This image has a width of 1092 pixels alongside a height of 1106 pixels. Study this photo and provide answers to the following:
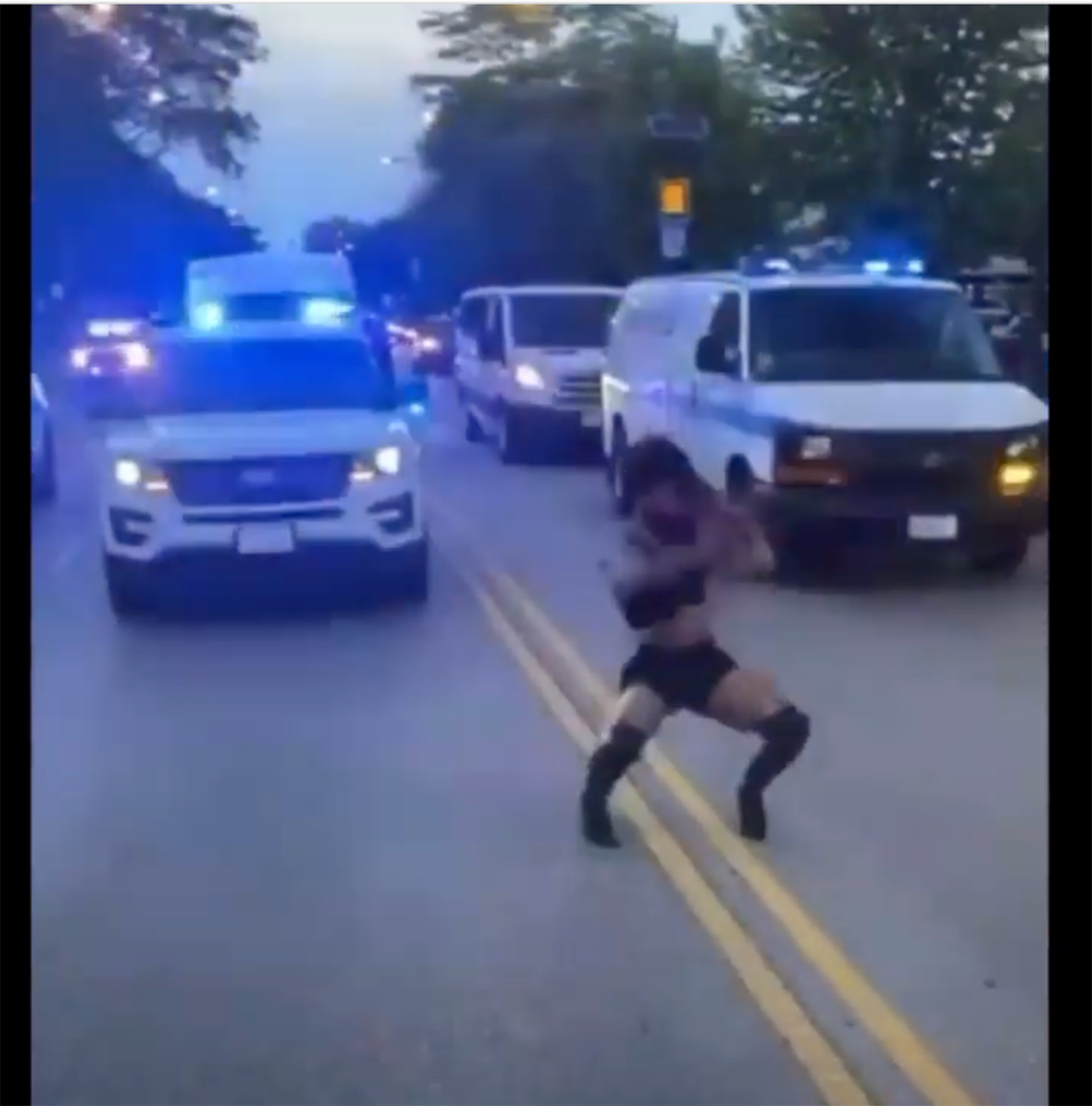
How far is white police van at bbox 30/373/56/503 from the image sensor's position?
581 cm

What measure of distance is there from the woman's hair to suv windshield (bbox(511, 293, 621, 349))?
0.65 m

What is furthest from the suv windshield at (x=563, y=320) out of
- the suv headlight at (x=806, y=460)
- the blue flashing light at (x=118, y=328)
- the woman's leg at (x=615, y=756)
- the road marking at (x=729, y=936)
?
the woman's leg at (x=615, y=756)

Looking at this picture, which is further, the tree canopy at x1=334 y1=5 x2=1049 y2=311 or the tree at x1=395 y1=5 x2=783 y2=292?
the tree at x1=395 y1=5 x2=783 y2=292

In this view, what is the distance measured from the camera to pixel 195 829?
6.47 metres

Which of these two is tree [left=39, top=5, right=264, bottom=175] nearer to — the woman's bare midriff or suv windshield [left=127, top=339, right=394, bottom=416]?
suv windshield [left=127, top=339, right=394, bottom=416]

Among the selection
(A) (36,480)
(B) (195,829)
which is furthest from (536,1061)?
(A) (36,480)

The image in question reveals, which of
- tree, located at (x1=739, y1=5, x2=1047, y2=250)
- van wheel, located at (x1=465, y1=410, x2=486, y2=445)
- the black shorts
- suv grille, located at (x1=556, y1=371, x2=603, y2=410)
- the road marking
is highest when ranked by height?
tree, located at (x1=739, y1=5, x2=1047, y2=250)

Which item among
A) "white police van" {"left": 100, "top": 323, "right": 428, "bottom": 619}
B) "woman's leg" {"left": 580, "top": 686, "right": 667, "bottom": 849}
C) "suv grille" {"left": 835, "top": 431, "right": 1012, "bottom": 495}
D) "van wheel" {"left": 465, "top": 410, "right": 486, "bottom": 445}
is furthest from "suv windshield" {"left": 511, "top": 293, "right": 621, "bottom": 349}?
"woman's leg" {"left": 580, "top": 686, "right": 667, "bottom": 849}

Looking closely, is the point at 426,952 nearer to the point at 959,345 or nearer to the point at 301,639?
the point at 301,639

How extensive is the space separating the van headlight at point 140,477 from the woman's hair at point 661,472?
1297mm

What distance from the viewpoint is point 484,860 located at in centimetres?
628

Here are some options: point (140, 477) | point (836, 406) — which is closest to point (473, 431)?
point (140, 477)

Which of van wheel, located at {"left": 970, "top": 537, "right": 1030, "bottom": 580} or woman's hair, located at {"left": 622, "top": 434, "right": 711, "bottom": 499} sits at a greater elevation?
woman's hair, located at {"left": 622, "top": 434, "right": 711, "bottom": 499}

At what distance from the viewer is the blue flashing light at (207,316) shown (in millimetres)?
6742
